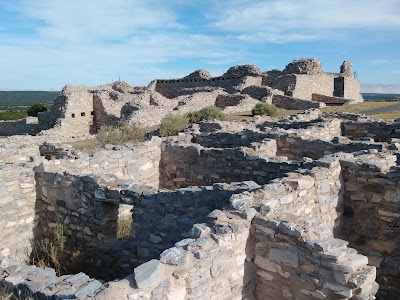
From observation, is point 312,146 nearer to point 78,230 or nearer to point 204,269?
point 78,230

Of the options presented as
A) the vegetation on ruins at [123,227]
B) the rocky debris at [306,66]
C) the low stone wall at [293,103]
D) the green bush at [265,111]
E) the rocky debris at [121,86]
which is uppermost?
the rocky debris at [306,66]

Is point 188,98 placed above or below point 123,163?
above

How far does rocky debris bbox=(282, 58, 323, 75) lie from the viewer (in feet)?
119

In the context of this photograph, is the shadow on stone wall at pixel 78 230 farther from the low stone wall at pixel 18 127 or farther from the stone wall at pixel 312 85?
the stone wall at pixel 312 85

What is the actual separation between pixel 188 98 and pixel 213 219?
78.0 ft

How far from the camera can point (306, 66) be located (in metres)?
36.7

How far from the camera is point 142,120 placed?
76.5 feet

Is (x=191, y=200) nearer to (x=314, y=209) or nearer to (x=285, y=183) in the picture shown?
(x=285, y=183)

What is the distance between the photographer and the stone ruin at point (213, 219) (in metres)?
4.40

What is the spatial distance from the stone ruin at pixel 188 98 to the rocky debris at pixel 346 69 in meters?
2.41

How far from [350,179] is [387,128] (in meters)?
6.94

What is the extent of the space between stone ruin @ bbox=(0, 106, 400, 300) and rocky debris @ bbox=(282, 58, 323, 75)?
2575 centimetres

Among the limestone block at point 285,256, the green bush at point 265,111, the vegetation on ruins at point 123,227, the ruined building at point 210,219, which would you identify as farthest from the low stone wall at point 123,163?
the green bush at point 265,111

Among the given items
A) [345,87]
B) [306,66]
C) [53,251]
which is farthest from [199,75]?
[53,251]
